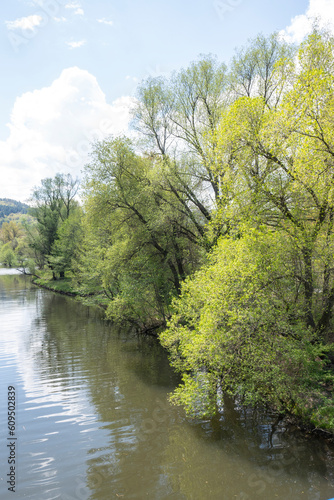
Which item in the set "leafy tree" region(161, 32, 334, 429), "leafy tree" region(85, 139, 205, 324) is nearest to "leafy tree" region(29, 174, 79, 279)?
"leafy tree" region(85, 139, 205, 324)

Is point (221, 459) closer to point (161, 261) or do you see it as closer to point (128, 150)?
point (161, 261)

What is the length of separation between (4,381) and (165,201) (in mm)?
13029

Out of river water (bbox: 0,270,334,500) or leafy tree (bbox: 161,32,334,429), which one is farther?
leafy tree (bbox: 161,32,334,429)

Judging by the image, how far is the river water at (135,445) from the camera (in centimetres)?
808

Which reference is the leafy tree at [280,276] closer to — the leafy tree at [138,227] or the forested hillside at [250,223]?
the forested hillside at [250,223]

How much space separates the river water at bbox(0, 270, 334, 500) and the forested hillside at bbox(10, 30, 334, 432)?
946mm

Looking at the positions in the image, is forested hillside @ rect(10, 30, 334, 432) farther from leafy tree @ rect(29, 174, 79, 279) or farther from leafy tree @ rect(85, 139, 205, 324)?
leafy tree @ rect(29, 174, 79, 279)

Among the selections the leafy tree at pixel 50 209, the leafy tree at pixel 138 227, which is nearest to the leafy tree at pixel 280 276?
the leafy tree at pixel 138 227

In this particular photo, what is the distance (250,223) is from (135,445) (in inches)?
330

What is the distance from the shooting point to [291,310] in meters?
11.0

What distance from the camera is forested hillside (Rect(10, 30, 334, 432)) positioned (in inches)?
403

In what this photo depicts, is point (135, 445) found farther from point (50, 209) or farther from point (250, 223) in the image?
point (50, 209)

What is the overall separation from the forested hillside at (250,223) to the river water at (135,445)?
0.95 metres

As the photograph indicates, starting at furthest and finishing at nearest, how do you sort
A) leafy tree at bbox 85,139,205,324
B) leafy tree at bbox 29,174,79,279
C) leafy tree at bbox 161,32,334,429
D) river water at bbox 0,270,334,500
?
leafy tree at bbox 29,174,79,279
leafy tree at bbox 85,139,205,324
leafy tree at bbox 161,32,334,429
river water at bbox 0,270,334,500
